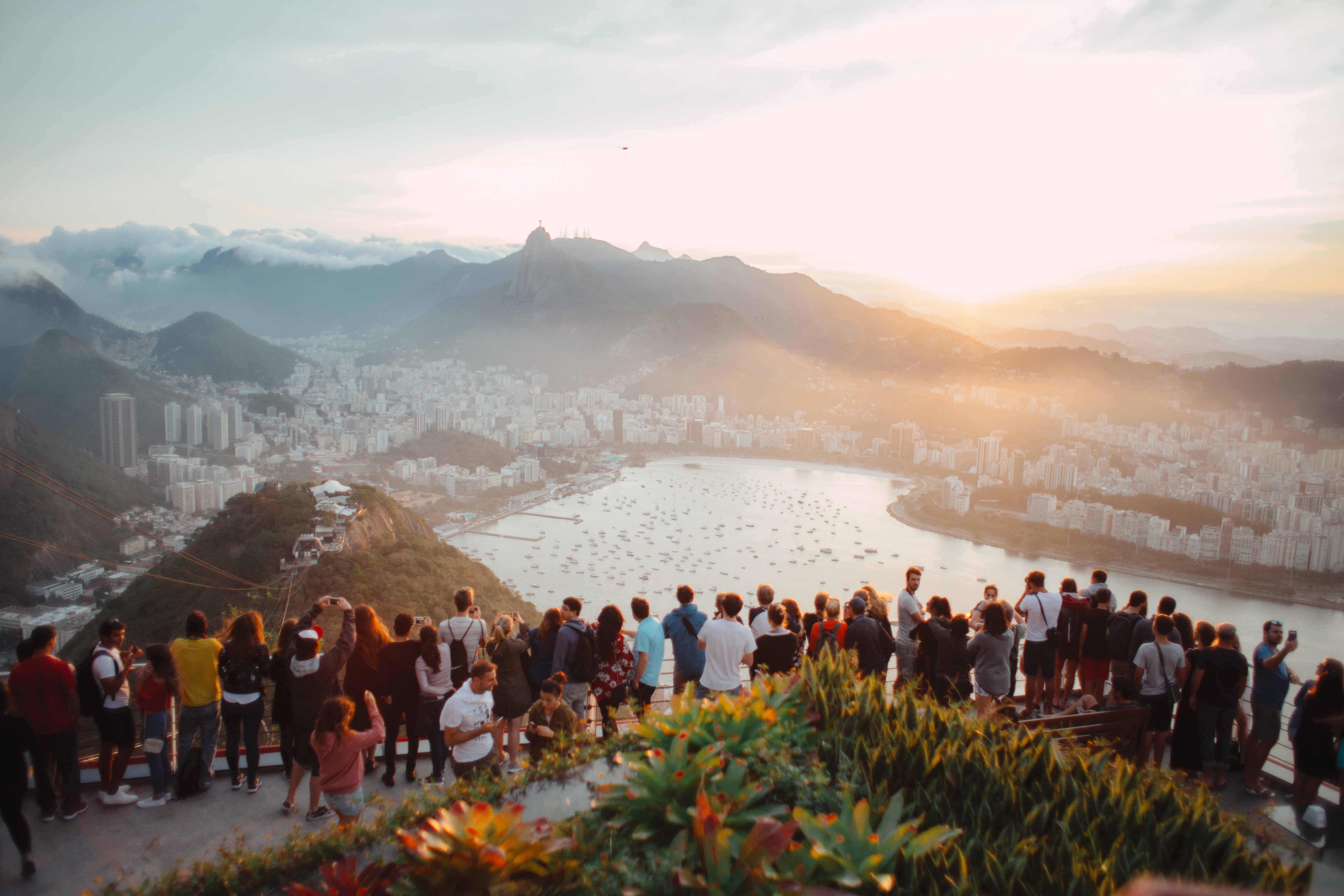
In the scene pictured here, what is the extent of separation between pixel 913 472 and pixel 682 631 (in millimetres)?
36361

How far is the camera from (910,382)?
180 feet

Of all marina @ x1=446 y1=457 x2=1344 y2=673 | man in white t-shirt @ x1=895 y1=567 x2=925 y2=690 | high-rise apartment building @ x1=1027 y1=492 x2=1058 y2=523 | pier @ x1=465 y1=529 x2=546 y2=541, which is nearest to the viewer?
man in white t-shirt @ x1=895 y1=567 x2=925 y2=690

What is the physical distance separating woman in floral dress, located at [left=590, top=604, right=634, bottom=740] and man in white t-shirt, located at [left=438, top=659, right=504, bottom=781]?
0.53 metres

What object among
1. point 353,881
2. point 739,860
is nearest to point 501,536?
point 353,881

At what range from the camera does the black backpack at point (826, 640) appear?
8.79 ft

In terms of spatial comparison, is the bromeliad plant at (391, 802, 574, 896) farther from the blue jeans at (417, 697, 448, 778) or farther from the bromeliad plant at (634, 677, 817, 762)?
the blue jeans at (417, 697, 448, 778)

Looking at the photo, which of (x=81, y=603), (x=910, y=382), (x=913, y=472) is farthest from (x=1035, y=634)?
(x=910, y=382)

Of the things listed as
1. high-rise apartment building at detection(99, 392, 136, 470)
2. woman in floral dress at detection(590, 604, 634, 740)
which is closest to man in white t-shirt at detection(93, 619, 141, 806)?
woman in floral dress at detection(590, 604, 634, 740)

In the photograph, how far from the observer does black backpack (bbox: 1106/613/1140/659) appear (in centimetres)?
288

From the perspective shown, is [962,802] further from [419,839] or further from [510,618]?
[510,618]

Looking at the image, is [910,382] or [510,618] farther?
[910,382]

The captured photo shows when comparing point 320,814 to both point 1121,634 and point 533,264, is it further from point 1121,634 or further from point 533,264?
point 533,264

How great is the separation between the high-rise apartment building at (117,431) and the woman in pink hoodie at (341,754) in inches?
1146

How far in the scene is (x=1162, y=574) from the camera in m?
17.1
